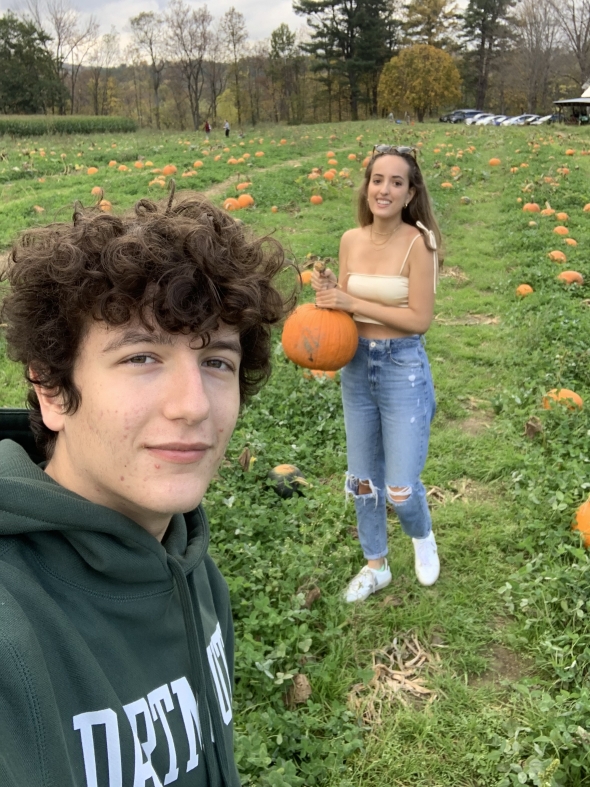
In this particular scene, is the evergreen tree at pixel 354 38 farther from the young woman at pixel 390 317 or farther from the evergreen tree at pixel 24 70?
the young woman at pixel 390 317

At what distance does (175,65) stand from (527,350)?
72.8 metres

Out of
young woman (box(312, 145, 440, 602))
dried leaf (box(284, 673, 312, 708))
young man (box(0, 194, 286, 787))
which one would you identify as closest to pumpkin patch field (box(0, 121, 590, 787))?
dried leaf (box(284, 673, 312, 708))

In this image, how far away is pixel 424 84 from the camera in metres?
55.2

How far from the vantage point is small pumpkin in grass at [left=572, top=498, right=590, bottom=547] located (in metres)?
3.63

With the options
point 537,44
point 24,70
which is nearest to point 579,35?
point 537,44

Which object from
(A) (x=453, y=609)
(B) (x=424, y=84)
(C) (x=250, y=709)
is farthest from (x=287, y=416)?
(B) (x=424, y=84)

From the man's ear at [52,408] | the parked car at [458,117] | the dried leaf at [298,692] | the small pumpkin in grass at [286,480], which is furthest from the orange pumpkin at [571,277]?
the parked car at [458,117]

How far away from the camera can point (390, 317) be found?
2.97m

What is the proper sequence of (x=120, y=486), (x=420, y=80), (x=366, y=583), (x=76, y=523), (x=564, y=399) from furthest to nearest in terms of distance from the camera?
(x=420, y=80) < (x=564, y=399) < (x=366, y=583) < (x=120, y=486) < (x=76, y=523)

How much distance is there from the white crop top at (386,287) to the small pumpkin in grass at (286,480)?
1.59 m

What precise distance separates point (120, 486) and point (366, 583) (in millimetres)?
2578

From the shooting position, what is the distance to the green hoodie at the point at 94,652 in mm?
922

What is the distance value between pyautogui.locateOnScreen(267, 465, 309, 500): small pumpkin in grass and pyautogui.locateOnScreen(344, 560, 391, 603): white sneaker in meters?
0.91

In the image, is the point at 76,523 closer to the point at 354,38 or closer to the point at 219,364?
the point at 219,364
